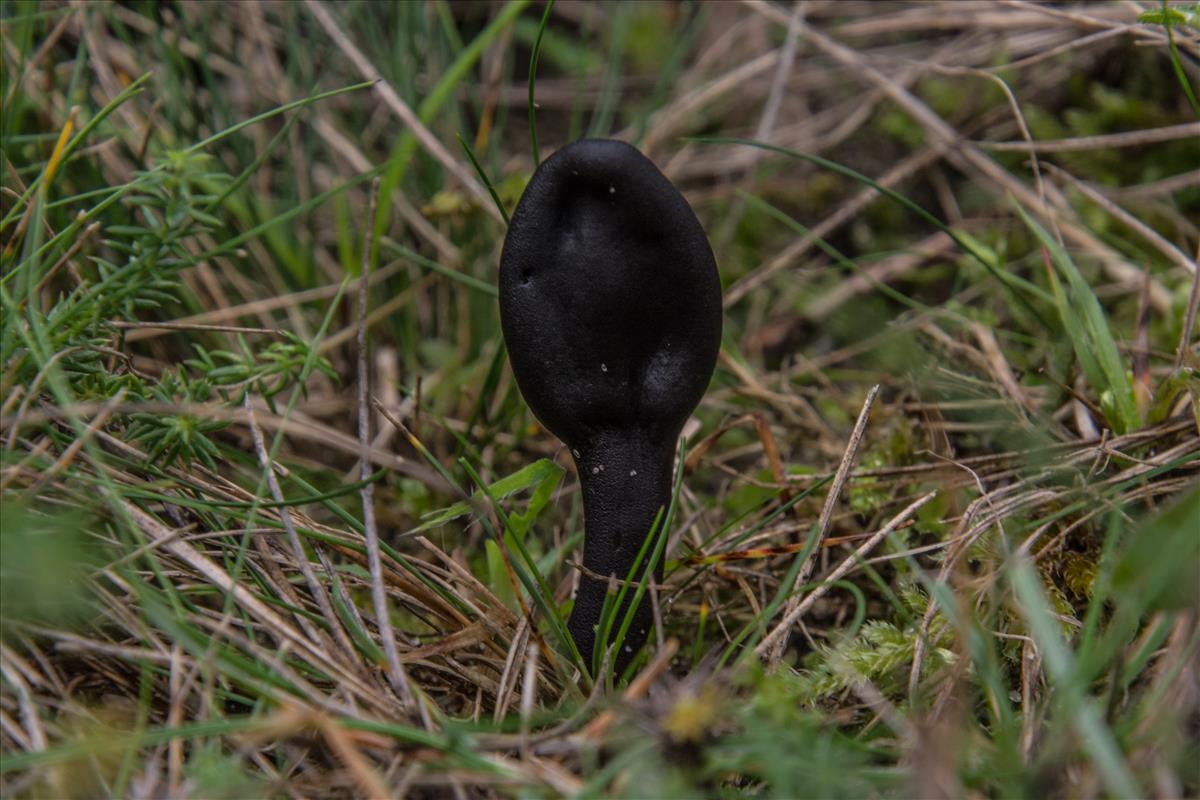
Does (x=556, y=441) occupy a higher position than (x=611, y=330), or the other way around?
(x=611, y=330)

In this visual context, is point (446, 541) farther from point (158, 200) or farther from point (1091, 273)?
point (1091, 273)

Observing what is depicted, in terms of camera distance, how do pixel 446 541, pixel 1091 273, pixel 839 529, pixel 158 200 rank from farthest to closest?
1. pixel 1091 273
2. pixel 446 541
3. pixel 839 529
4. pixel 158 200

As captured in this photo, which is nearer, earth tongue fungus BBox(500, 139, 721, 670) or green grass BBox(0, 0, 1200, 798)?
green grass BBox(0, 0, 1200, 798)

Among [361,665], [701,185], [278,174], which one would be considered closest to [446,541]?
[361,665]

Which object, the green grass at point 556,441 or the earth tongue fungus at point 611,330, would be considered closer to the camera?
the green grass at point 556,441
